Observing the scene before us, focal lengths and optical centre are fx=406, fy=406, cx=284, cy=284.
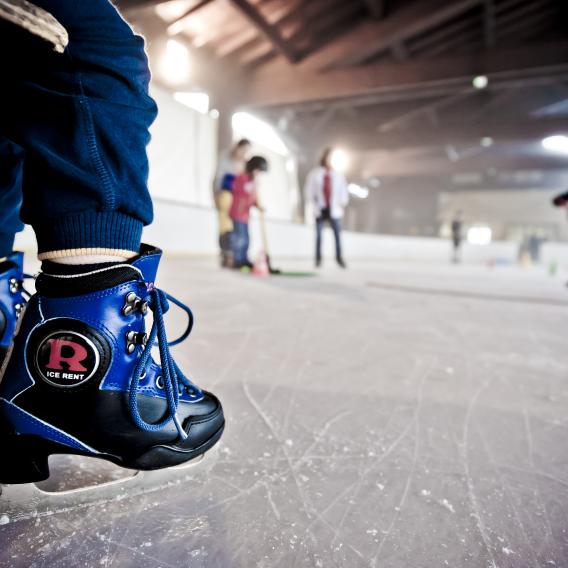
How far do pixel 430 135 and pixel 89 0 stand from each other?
916cm

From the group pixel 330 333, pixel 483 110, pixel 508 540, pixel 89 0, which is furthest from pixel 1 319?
pixel 483 110

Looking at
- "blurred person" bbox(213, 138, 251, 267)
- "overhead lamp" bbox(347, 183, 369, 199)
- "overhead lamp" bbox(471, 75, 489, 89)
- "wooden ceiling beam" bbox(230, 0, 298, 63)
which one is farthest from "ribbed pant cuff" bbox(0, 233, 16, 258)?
"overhead lamp" bbox(347, 183, 369, 199)

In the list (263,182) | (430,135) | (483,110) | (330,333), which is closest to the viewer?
(330,333)

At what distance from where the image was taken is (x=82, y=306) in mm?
412

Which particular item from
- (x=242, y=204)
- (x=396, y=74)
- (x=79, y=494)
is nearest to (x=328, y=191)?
(x=242, y=204)

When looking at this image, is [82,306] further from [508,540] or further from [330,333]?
[330,333]

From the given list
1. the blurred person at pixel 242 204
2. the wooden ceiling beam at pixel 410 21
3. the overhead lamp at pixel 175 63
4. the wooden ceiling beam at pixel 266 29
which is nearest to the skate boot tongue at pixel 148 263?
the blurred person at pixel 242 204

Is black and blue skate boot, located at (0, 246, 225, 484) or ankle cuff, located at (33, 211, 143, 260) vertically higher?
ankle cuff, located at (33, 211, 143, 260)

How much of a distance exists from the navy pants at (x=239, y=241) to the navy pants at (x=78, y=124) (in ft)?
9.99

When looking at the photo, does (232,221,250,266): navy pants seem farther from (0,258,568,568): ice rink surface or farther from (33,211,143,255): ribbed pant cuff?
(33,211,143,255): ribbed pant cuff

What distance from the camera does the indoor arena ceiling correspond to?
448cm

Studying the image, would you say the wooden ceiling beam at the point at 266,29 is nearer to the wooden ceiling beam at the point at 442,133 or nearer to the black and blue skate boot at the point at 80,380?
the wooden ceiling beam at the point at 442,133

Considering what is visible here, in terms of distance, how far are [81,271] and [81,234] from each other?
39mm

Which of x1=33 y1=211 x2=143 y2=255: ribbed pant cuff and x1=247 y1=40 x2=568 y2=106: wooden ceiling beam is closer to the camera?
x1=33 y1=211 x2=143 y2=255: ribbed pant cuff
